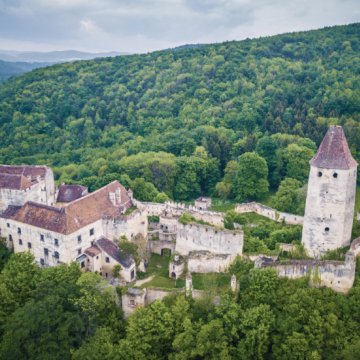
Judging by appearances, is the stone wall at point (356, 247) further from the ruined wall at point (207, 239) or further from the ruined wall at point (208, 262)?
the ruined wall at point (208, 262)

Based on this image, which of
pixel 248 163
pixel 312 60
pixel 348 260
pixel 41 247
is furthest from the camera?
pixel 312 60

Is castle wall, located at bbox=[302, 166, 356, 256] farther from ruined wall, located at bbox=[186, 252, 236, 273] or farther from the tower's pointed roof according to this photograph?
ruined wall, located at bbox=[186, 252, 236, 273]

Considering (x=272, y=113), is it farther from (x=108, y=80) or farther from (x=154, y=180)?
(x=108, y=80)

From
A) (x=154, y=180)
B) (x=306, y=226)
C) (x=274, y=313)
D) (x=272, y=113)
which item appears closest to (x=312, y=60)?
(x=272, y=113)

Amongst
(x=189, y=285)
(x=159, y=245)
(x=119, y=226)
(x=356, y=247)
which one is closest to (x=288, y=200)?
(x=159, y=245)

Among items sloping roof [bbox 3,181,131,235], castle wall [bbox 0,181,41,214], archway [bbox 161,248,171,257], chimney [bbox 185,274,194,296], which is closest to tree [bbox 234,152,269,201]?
archway [bbox 161,248,171,257]

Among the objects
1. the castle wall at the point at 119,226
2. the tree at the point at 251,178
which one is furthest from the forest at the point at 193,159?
the castle wall at the point at 119,226

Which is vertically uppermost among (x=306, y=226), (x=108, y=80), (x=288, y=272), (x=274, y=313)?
(x=108, y=80)
